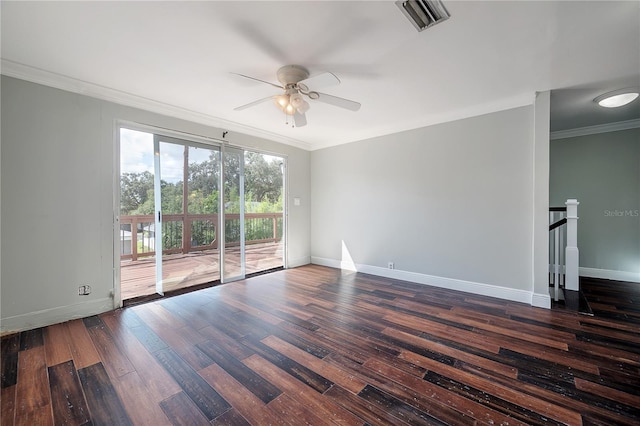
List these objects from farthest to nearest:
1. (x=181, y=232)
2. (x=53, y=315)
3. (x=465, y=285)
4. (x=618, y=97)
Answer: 1. (x=181, y=232)
2. (x=465, y=285)
3. (x=618, y=97)
4. (x=53, y=315)

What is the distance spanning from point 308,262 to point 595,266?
491 cm

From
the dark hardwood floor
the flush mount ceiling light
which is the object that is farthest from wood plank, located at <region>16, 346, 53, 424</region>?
the flush mount ceiling light

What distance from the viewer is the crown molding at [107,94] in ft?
7.69

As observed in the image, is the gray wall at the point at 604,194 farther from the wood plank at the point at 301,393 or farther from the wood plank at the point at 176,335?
the wood plank at the point at 176,335

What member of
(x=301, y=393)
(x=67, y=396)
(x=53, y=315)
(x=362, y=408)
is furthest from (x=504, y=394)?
(x=53, y=315)

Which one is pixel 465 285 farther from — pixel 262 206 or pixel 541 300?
pixel 262 206

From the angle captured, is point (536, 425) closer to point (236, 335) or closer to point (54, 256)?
point (236, 335)

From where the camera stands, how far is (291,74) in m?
2.31

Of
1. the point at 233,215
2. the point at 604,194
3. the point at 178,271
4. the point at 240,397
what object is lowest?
the point at 240,397

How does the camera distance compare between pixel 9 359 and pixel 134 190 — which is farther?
pixel 134 190

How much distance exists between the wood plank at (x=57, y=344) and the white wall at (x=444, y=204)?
3.72m

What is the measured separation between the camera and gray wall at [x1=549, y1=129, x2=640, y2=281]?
3754 millimetres

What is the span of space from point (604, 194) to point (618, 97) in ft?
6.28

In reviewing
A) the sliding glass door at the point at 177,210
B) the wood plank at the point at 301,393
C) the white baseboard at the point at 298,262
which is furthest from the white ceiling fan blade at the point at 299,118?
the white baseboard at the point at 298,262
